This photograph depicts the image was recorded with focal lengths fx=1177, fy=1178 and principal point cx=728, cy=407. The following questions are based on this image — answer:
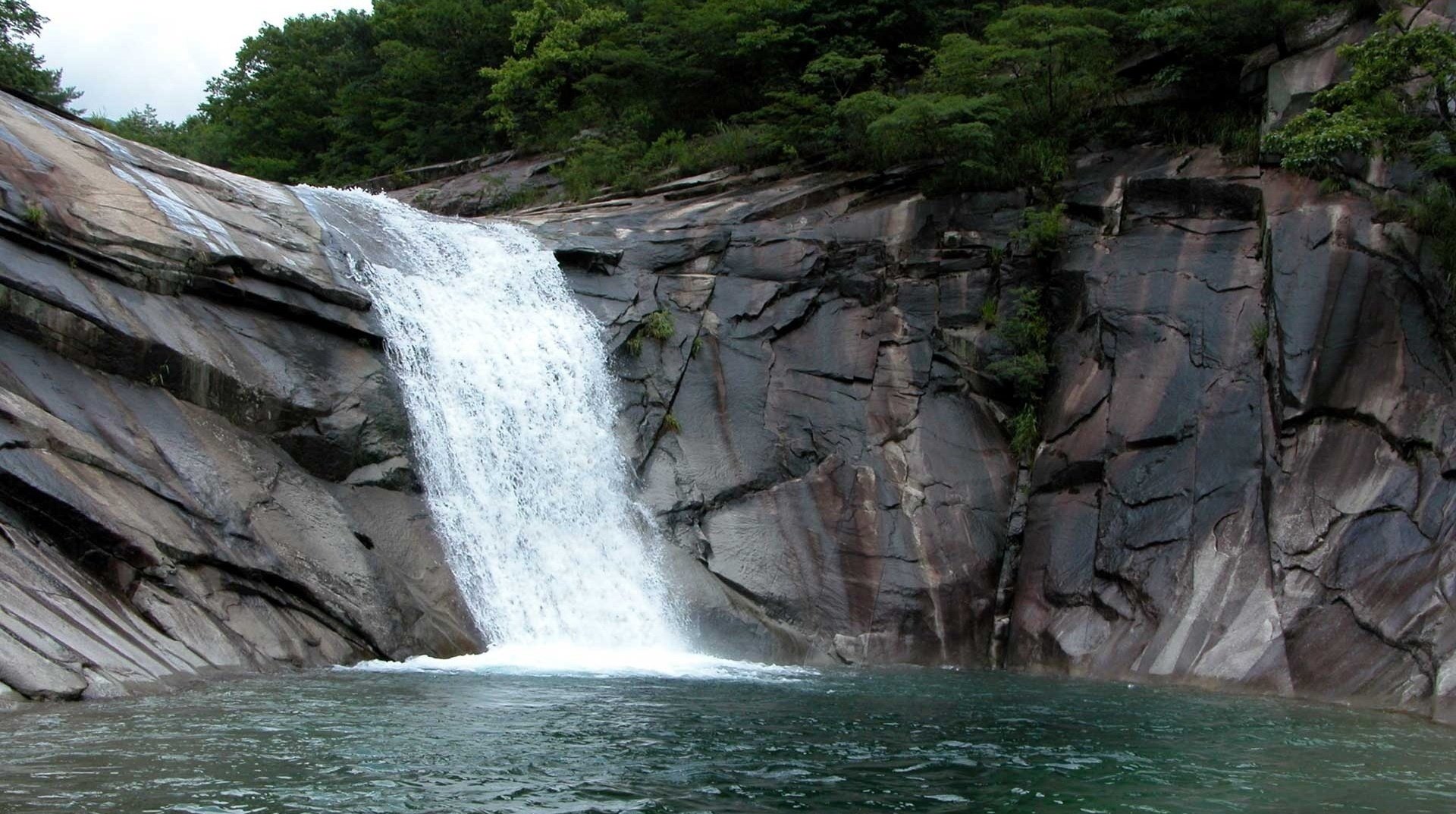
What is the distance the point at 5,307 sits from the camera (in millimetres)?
14328

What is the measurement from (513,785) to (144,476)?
8408mm

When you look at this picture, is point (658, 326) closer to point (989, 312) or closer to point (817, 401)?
point (817, 401)

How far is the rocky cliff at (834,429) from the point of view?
1384 centimetres

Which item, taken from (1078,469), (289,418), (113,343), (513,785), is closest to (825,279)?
(1078,469)

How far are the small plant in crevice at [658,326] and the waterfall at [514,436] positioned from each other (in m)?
0.91

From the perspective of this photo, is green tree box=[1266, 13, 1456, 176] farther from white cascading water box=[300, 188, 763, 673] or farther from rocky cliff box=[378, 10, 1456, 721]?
white cascading water box=[300, 188, 763, 673]

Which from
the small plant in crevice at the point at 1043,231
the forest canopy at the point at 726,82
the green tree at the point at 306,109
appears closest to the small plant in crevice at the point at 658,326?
the forest canopy at the point at 726,82

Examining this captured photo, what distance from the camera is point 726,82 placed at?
1160 inches

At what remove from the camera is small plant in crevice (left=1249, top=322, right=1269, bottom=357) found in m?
18.4

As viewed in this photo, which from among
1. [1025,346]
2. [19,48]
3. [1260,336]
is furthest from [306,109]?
[1260,336]

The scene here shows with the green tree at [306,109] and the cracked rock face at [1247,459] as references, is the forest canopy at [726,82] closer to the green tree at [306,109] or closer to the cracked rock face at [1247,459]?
the green tree at [306,109]

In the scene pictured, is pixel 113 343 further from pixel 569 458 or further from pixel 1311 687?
pixel 1311 687

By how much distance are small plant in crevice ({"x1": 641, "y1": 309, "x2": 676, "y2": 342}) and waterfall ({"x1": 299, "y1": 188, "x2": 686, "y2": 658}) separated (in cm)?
91


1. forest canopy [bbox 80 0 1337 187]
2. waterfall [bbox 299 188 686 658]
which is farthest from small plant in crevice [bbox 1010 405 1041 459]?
waterfall [bbox 299 188 686 658]
